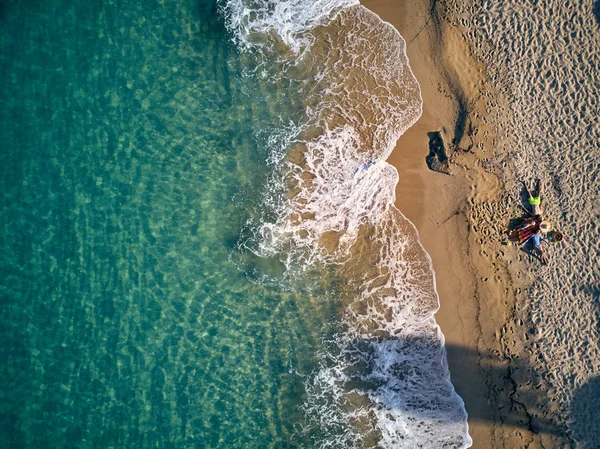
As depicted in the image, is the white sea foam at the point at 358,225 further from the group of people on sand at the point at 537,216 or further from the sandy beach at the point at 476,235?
the group of people on sand at the point at 537,216

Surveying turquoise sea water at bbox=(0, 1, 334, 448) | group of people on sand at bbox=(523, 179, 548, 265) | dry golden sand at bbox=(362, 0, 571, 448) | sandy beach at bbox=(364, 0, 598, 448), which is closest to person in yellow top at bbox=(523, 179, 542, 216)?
group of people on sand at bbox=(523, 179, 548, 265)

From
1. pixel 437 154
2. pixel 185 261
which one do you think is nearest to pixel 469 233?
pixel 437 154

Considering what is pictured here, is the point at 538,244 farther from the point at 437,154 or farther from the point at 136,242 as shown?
the point at 136,242

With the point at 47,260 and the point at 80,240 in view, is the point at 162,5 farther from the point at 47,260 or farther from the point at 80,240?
the point at 47,260

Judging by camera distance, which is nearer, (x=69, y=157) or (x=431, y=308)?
(x=431, y=308)

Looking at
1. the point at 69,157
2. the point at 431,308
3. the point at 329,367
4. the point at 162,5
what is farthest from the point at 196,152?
the point at 431,308

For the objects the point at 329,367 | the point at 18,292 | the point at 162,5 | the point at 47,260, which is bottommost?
the point at 329,367

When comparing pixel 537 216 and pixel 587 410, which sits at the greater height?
pixel 537 216

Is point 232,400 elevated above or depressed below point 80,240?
below
